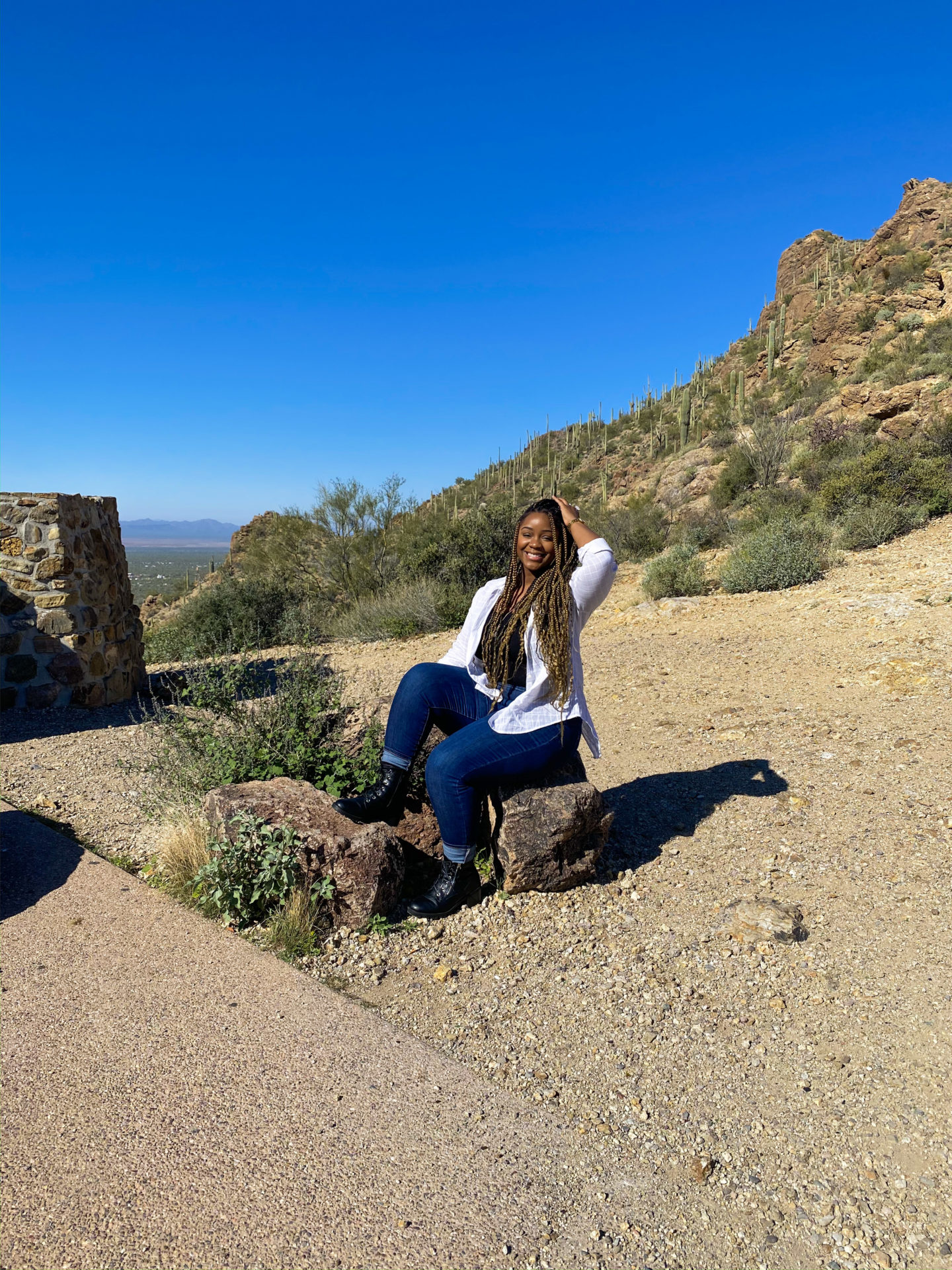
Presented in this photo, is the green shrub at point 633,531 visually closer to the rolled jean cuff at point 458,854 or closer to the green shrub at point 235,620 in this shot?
the green shrub at point 235,620

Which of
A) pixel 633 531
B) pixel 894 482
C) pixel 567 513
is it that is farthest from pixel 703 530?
pixel 567 513

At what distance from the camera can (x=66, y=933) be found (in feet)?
10.4

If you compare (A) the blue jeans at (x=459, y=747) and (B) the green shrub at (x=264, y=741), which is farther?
(B) the green shrub at (x=264, y=741)

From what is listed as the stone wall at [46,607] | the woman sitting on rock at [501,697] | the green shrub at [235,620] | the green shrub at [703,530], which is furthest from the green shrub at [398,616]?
the woman sitting on rock at [501,697]

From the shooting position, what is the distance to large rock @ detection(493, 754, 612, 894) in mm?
3490

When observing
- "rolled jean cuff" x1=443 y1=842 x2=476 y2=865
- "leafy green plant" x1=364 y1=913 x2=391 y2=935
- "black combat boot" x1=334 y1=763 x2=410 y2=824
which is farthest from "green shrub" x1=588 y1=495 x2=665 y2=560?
"leafy green plant" x1=364 y1=913 x2=391 y2=935

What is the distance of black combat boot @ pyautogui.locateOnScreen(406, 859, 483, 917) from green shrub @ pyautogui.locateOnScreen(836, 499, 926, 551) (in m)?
9.83

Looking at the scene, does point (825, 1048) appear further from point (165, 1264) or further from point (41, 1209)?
point (41, 1209)

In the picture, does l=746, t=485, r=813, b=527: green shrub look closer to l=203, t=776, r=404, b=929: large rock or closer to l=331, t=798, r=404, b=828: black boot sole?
l=331, t=798, r=404, b=828: black boot sole

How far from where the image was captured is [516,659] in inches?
143

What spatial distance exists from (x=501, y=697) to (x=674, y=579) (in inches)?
321

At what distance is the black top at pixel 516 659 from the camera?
3.59 meters

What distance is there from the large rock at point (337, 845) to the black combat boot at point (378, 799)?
0.31 feet

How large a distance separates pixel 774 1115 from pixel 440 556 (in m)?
12.5
